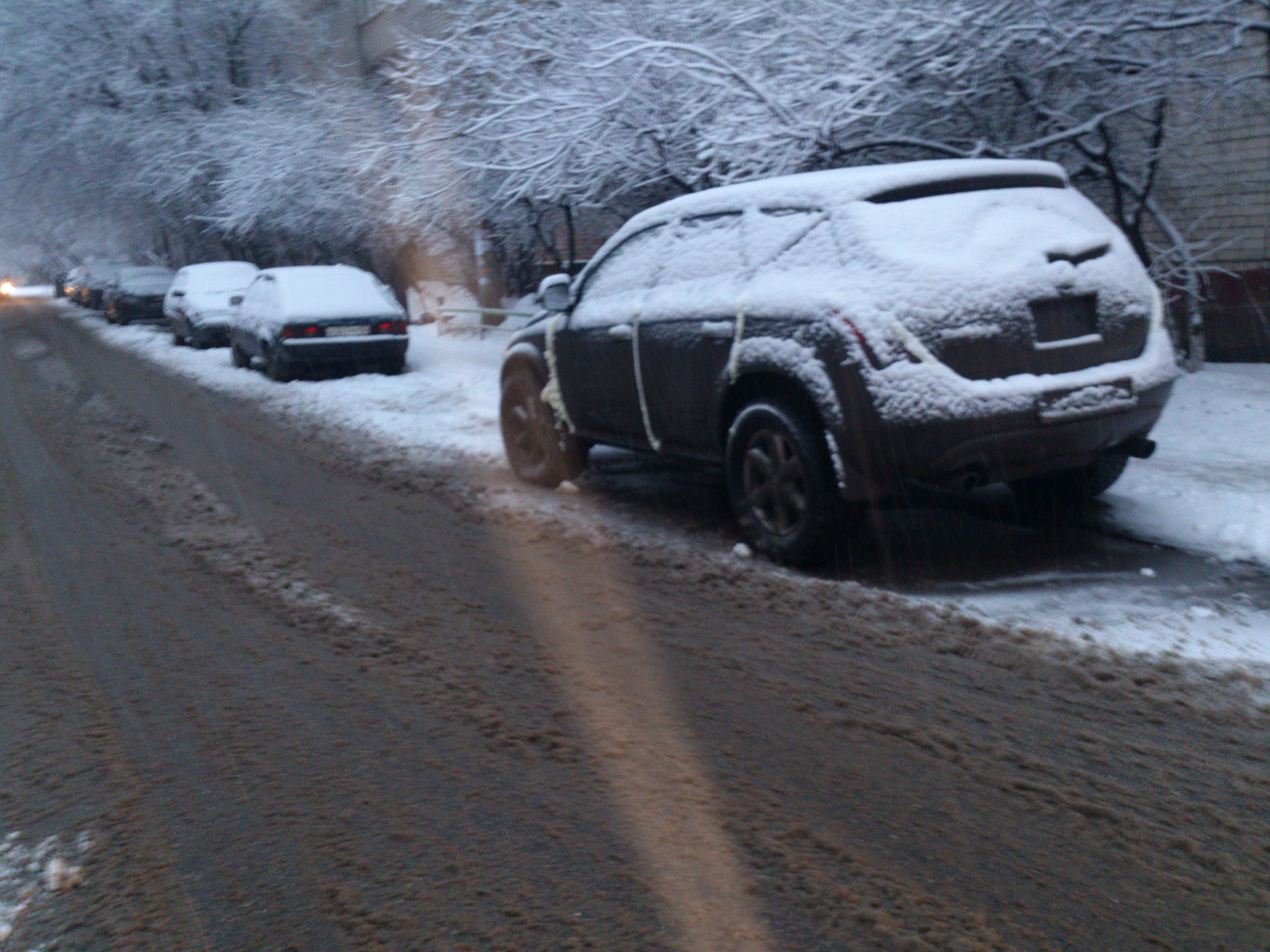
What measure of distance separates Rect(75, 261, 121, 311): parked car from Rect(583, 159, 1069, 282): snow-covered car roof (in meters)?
33.9

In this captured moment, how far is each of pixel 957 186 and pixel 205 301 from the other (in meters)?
18.5

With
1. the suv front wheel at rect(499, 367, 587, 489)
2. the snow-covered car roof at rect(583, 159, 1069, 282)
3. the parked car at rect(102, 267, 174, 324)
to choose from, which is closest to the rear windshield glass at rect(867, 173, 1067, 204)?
the snow-covered car roof at rect(583, 159, 1069, 282)

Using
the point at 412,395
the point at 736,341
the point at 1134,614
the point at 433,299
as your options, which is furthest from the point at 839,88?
the point at 433,299

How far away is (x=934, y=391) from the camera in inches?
198

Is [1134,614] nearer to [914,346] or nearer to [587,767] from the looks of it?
[914,346]

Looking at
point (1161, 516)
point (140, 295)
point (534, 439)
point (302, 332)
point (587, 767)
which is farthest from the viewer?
point (140, 295)

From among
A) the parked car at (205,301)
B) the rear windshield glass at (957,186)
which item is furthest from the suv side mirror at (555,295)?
the parked car at (205,301)

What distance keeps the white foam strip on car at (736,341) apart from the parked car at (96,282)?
112 feet

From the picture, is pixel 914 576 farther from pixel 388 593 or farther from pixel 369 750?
pixel 369 750

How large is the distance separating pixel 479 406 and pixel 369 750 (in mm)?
8734

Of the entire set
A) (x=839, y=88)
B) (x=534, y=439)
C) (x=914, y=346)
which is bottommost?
(x=534, y=439)

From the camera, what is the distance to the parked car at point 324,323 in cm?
1495

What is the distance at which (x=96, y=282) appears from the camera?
128 ft

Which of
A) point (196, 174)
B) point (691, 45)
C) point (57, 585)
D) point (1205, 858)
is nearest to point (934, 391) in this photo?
point (1205, 858)
